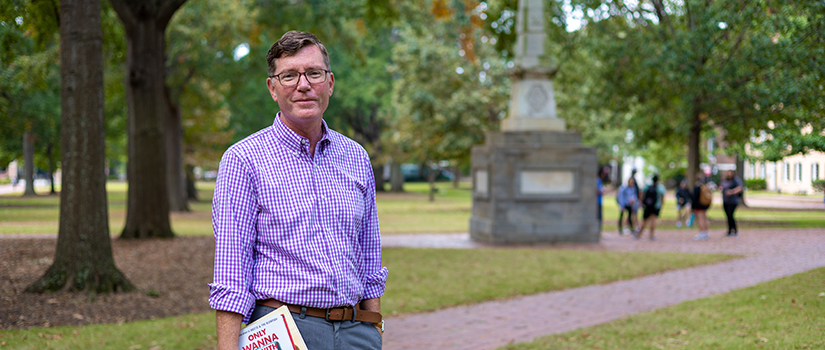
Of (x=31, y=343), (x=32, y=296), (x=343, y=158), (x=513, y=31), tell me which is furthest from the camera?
(x=513, y=31)

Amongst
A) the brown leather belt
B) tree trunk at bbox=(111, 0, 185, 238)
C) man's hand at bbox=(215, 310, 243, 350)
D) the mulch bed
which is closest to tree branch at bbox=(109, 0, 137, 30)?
tree trunk at bbox=(111, 0, 185, 238)

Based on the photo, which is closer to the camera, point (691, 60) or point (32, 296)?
point (32, 296)

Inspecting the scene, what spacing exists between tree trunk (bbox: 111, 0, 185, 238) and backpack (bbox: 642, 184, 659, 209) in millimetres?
10662

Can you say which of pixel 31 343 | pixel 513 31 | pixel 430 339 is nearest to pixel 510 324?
pixel 430 339

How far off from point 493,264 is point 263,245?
10.2 meters

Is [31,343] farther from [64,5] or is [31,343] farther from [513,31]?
[513,31]

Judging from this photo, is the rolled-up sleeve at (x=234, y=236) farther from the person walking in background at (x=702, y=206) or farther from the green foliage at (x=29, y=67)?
the person walking in background at (x=702, y=206)

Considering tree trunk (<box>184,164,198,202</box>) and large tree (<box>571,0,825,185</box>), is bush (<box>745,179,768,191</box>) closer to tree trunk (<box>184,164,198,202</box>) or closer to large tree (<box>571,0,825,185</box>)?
large tree (<box>571,0,825,185</box>)

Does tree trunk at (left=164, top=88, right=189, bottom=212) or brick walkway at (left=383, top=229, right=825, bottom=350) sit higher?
tree trunk at (left=164, top=88, right=189, bottom=212)

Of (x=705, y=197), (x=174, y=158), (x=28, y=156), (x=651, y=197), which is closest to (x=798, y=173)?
(x=651, y=197)

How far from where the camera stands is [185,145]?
37.3 m

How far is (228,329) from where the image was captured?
2.34 metres

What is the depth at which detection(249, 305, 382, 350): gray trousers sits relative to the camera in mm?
2471

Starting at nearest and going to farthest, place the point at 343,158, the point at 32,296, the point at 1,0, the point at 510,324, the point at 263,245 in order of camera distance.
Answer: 1. the point at 263,245
2. the point at 343,158
3. the point at 510,324
4. the point at 32,296
5. the point at 1,0
